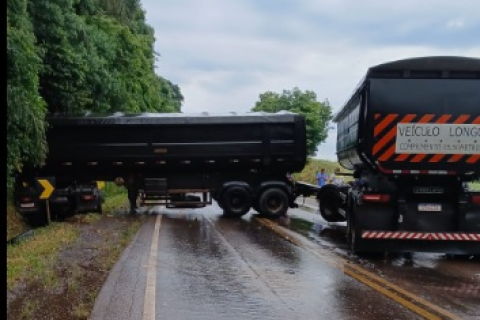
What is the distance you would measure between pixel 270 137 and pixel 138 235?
6334 mm

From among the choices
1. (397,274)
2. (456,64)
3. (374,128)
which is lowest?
(397,274)

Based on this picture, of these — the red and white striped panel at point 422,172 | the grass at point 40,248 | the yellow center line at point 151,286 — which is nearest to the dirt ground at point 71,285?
the grass at point 40,248

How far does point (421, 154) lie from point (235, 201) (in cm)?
932

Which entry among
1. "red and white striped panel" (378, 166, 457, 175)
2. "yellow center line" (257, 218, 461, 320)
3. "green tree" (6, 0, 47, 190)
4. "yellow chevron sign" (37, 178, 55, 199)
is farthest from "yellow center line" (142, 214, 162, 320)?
"yellow chevron sign" (37, 178, 55, 199)

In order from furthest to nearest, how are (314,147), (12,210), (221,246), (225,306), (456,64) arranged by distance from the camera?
(314,147), (12,210), (221,246), (456,64), (225,306)

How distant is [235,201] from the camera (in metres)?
19.0

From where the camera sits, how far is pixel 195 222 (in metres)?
17.3

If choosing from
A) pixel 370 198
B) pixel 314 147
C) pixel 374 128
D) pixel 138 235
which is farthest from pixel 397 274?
pixel 314 147

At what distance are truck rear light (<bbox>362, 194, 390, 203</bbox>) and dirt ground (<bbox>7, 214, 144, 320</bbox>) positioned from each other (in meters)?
4.35

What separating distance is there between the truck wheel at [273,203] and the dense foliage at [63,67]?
663cm

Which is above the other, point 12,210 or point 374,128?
point 374,128

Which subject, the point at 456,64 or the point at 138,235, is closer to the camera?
the point at 456,64

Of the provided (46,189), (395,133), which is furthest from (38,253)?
(395,133)

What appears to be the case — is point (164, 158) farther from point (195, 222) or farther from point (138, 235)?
point (138, 235)
